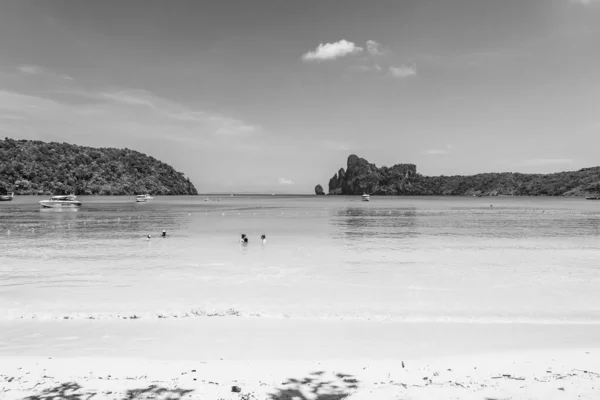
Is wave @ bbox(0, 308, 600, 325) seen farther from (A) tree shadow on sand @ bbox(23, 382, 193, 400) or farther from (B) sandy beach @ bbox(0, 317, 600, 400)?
(A) tree shadow on sand @ bbox(23, 382, 193, 400)

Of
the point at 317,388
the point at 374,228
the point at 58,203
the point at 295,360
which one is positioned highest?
the point at 58,203

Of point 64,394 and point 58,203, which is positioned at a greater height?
point 58,203

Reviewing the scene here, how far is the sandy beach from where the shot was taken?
586cm

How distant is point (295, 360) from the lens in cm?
747

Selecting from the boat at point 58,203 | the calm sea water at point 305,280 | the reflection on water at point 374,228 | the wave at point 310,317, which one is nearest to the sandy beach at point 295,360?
the wave at point 310,317

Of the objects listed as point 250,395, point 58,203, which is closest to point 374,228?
point 250,395

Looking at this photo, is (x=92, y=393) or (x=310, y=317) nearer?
(x=92, y=393)

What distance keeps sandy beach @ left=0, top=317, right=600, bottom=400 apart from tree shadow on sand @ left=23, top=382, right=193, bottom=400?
0.08 feet

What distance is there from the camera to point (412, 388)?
596 centimetres

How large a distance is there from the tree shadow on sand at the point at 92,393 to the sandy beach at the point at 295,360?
0.02m

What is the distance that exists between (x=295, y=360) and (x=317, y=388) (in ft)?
5.06

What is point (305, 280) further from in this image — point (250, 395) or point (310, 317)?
point (250, 395)

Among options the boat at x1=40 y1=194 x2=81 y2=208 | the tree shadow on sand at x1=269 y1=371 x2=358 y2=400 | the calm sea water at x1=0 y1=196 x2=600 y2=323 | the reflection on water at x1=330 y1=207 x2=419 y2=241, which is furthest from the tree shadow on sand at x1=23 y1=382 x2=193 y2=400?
the boat at x1=40 y1=194 x2=81 y2=208

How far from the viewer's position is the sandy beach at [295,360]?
231 inches
